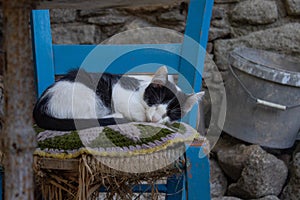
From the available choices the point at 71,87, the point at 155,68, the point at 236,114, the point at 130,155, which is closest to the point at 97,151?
the point at 130,155

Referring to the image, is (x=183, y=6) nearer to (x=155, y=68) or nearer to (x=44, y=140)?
(x=155, y=68)

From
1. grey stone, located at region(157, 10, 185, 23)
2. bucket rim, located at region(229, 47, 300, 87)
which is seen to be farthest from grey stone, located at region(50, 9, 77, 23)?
bucket rim, located at region(229, 47, 300, 87)

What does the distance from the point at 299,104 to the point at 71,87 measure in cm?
126

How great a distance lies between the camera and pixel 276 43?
244 centimetres

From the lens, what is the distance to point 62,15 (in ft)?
7.75

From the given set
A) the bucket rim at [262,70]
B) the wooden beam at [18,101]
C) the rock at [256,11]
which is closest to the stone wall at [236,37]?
the rock at [256,11]

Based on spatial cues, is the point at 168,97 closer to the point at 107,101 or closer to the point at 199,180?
the point at 107,101

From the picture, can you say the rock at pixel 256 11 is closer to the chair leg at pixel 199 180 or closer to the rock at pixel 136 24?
the rock at pixel 136 24

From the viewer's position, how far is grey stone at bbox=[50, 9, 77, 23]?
2359mm

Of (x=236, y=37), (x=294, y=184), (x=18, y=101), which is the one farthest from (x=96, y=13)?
(x=18, y=101)

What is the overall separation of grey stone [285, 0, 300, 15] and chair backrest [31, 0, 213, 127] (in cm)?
99

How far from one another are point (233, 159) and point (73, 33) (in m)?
1.04

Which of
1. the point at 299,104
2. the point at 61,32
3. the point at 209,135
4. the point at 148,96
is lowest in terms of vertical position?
the point at 209,135

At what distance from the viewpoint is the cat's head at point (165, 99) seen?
1.44 meters
